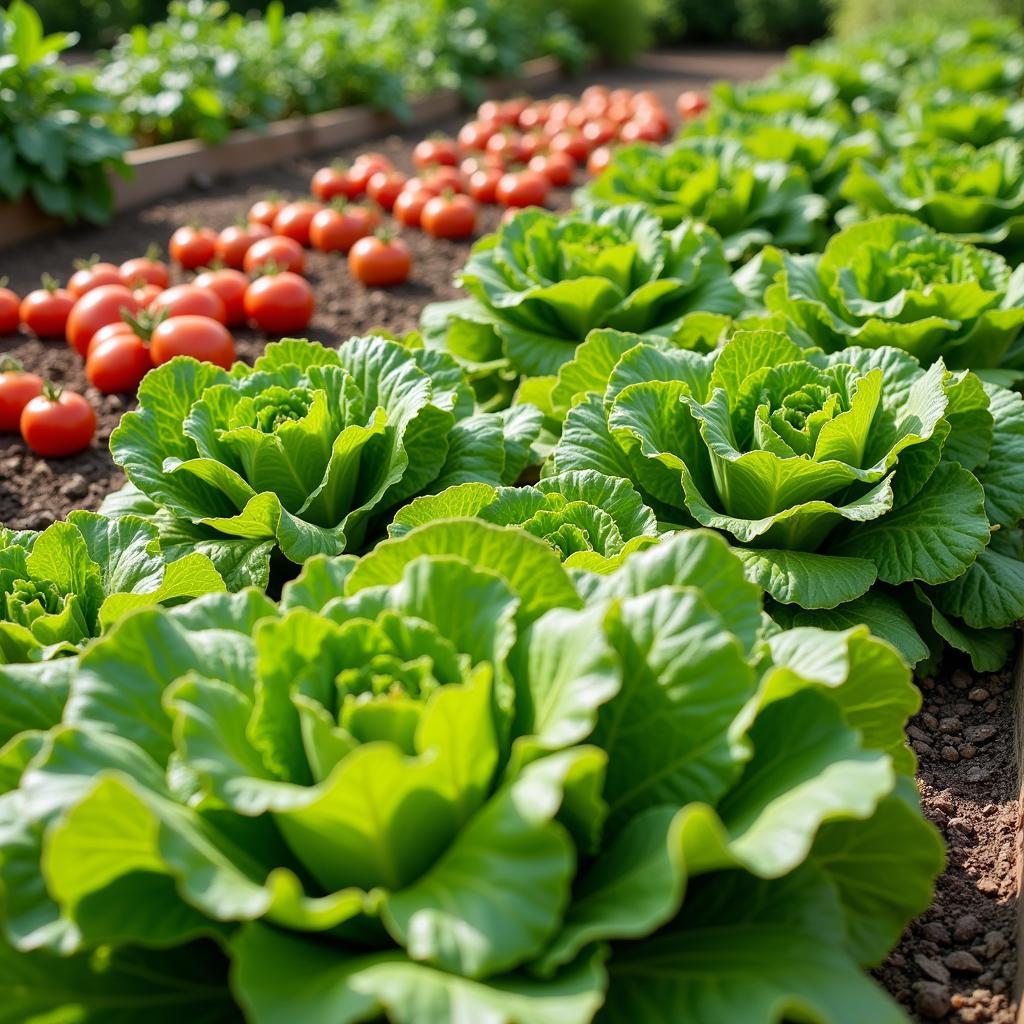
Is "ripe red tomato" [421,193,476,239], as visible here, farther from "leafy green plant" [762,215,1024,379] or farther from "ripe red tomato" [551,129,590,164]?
"leafy green plant" [762,215,1024,379]

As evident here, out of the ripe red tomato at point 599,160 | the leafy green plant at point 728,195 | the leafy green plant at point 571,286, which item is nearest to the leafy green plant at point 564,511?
→ the leafy green plant at point 571,286

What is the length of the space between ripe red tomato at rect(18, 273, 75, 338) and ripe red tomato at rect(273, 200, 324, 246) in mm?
1750

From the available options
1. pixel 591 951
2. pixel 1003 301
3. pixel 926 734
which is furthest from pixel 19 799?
pixel 1003 301

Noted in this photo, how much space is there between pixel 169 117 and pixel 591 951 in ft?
25.1

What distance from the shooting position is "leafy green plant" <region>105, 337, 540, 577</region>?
2779mm

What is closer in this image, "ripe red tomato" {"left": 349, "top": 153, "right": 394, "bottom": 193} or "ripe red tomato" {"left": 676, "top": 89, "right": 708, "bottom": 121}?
"ripe red tomato" {"left": 349, "top": 153, "right": 394, "bottom": 193}

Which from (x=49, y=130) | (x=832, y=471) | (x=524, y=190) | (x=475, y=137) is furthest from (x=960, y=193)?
(x=475, y=137)

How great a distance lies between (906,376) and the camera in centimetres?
305

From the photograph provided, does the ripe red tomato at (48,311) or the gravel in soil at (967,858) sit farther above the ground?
the ripe red tomato at (48,311)

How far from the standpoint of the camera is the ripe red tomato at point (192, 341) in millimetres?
4273

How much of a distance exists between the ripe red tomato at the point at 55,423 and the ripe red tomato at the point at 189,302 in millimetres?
689

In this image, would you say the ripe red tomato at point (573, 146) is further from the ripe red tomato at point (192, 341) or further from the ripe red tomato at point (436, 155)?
the ripe red tomato at point (192, 341)

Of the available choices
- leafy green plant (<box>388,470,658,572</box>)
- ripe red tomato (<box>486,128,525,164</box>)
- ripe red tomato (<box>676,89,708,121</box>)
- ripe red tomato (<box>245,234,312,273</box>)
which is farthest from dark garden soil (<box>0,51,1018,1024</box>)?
ripe red tomato (<box>676,89,708,121</box>)

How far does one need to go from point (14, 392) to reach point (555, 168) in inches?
200
